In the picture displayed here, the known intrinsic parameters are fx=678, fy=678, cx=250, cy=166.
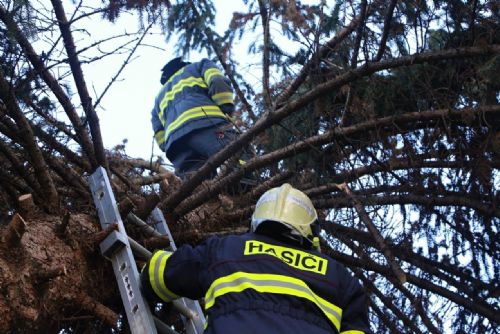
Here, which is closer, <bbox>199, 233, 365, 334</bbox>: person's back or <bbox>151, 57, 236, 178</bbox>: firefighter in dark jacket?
<bbox>199, 233, 365, 334</bbox>: person's back

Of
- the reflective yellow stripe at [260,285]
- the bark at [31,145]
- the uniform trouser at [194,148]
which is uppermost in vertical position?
the uniform trouser at [194,148]

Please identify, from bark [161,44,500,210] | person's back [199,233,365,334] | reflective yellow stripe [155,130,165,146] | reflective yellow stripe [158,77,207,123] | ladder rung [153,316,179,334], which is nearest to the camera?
person's back [199,233,365,334]

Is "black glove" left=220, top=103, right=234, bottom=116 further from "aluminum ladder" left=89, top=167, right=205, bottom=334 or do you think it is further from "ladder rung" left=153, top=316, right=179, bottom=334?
"ladder rung" left=153, top=316, right=179, bottom=334

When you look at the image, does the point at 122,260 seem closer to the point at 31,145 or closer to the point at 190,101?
the point at 31,145

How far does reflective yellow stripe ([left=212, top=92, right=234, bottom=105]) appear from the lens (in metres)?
5.20

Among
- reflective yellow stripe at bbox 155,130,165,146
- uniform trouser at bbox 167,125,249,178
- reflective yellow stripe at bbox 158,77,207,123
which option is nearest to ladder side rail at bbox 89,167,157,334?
uniform trouser at bbox 167,125,249,178

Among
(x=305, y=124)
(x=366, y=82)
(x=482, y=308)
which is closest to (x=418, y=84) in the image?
(x=366, y=82)

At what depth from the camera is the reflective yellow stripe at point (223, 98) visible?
205 inches

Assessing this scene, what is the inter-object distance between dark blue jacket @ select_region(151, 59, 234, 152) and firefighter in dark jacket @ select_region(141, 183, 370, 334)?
2215mm

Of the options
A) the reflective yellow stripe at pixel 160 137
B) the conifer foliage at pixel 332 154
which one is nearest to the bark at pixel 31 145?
the conifer foliage at pixel 332 154

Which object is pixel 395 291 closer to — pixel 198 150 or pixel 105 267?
pixel 198 150

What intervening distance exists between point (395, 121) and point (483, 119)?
491mm

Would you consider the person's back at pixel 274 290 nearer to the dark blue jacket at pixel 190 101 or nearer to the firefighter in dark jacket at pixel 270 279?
the firefighter in dark jacket at pixel 270 279

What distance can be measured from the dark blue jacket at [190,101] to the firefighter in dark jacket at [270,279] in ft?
7.27
